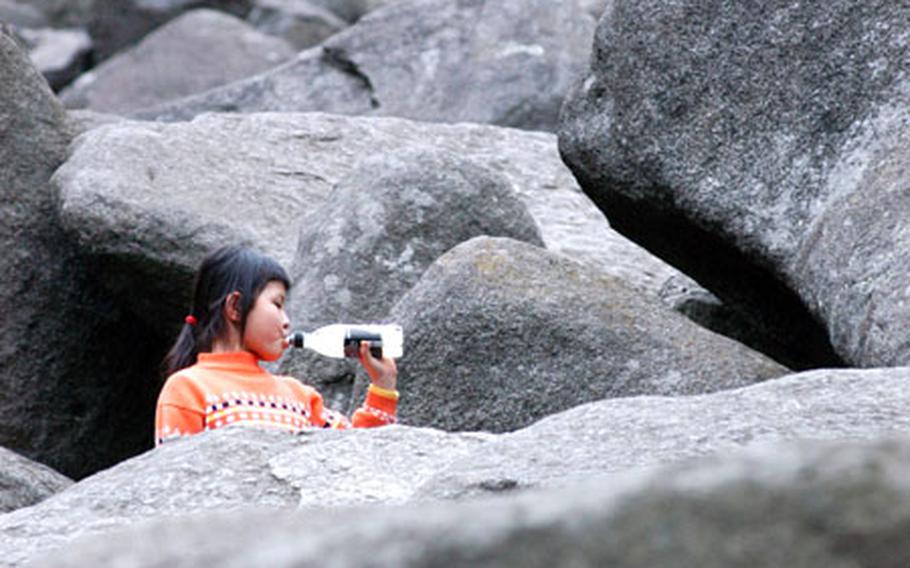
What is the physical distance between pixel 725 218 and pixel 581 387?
0.60m

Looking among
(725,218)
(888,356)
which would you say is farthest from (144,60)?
(888,356)

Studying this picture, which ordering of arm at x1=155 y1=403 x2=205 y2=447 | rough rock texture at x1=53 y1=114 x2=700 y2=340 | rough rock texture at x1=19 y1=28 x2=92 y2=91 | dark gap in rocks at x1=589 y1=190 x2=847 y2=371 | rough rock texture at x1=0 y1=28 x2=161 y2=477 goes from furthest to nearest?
Result: 1. rough rock texture at x1=19 y1=28 x2=92 y2=91
2. rough rock texture at x1=0 y1=28 x2=161 y2=477
3. rough rock texture at x1=53 y1=114 x2=700 y2=340
4. dark gap in rocks at x1=589 y1=190 x2=847 y2=371
5. arm at x1=155 y1=403 x2=205 y2=447

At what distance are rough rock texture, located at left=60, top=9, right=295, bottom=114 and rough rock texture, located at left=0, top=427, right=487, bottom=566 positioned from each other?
10.4 metres

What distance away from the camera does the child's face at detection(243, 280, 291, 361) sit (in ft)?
14.1

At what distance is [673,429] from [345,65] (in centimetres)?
778

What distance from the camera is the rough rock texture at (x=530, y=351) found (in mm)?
4258

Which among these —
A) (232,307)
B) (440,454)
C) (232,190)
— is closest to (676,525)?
(440,454)

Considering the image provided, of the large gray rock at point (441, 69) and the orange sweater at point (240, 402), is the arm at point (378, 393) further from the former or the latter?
the large gray rock at point (441, 69)

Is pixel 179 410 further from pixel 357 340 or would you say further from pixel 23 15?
pixel 23 15

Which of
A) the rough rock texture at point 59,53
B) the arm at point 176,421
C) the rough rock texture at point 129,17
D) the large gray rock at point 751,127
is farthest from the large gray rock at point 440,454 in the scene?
the rough rock texture at point 129,17

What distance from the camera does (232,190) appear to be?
6.16 m

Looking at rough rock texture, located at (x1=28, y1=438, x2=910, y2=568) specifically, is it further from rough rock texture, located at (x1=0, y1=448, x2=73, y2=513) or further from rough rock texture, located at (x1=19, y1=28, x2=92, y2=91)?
rough rock texture, located at (x1=19, y1=28, x2=92, y2=91)

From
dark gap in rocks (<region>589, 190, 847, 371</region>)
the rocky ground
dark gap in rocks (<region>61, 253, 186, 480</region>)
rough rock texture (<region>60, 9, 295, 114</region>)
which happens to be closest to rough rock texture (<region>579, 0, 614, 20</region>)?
the rocky ground

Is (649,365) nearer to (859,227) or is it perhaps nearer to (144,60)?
(859,227)
